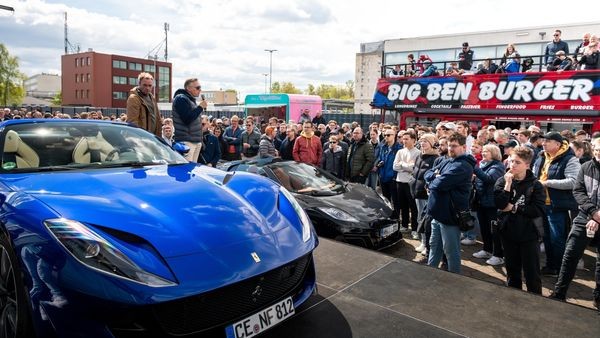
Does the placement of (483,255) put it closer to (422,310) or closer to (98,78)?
(422,310)

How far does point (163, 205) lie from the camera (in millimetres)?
2434

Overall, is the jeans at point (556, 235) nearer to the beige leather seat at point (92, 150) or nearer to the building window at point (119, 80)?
the beige leather seat at point (92, 150)

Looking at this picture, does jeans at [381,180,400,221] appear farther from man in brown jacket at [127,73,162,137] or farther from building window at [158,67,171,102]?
building window at [158,67,171,102]

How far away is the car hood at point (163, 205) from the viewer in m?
2.20

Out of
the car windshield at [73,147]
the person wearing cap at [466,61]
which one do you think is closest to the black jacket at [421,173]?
the car windshield at [73,147]

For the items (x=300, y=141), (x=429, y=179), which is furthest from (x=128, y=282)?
(x=300, y=141)

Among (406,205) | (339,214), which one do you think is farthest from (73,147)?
(406,205)

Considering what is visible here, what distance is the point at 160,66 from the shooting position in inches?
3155

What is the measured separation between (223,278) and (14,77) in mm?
70368

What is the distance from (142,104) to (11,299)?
3.51 m

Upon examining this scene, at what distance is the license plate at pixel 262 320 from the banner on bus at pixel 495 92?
436 inches

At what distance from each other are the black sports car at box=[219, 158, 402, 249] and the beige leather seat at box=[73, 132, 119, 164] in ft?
9.68

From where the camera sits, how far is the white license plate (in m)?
5.69

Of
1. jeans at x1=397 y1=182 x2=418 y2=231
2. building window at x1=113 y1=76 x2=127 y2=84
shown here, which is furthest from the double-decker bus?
building window at x1=113 y1=76 x2=127 y2=84
